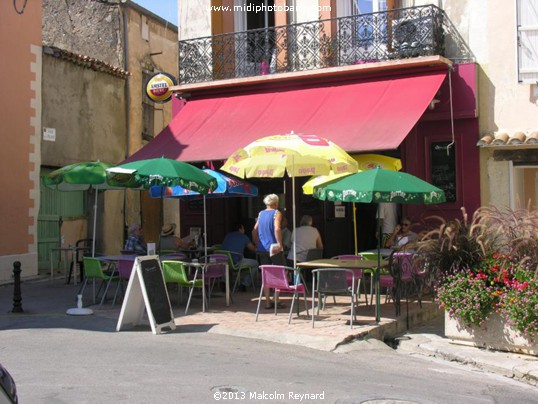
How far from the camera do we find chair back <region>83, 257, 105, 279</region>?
37.0 ft

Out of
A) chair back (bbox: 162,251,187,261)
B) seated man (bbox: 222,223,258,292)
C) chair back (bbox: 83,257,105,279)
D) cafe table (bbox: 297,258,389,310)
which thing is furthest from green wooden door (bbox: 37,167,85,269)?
cafe table (bbox: 297,258,389,310)

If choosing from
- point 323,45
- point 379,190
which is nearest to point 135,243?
point 379,190

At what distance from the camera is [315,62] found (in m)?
14.3

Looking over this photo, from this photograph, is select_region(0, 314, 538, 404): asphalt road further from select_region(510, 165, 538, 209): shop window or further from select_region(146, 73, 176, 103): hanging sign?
select_region(146, 73, 176, 103): hanging sign

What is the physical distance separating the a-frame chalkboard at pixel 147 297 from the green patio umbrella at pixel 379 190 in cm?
247

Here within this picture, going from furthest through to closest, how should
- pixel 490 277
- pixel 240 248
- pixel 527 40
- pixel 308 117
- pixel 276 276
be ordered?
1. pixel 308 117
2. pixel 240 248
3. pixel 527 40
4. pixel 276 276
5. pixel 490 277

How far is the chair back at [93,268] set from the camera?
11266 mm

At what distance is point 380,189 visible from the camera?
9.21 metres

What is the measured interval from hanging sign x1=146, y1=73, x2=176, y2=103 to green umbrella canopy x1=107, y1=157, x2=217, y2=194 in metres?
7.50

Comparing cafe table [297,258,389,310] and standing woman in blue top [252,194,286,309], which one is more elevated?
standing woman in blue top [252,194,286,309]

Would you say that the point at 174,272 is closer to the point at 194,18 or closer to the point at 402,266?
the point at 402,266

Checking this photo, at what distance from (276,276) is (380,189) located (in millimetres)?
1860

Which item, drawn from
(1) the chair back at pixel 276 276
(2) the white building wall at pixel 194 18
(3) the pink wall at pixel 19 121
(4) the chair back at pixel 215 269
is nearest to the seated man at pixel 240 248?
(4) the chair back at pixel 215 269

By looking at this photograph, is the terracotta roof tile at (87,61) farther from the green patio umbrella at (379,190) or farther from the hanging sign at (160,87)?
the green patio umbrella at (379,190)
